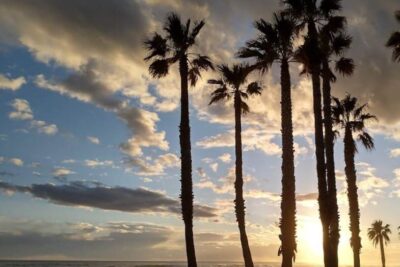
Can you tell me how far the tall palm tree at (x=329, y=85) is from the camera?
24.8 metres

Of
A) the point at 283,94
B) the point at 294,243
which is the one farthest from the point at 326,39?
the point at 294,243

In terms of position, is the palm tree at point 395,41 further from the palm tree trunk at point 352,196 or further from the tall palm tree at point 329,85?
the palm tree trunk at point 352,196

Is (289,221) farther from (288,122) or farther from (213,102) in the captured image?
(213,102)

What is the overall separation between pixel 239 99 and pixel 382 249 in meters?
60.6

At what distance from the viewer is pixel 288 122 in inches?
1021

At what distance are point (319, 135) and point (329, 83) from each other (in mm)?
3760

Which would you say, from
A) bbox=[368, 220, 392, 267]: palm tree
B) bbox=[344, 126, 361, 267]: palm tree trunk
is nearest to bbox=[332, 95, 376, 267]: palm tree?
bbox=[344, 126, 361, 267]: palm tree trunk

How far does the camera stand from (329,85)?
27.1 metres

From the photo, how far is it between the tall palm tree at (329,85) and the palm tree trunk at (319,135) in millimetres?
355

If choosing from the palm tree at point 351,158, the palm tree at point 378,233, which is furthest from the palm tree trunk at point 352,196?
the palm tree at point 378,233

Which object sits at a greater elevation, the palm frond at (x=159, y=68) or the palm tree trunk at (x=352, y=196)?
the palm frond at (x=159, y=68)

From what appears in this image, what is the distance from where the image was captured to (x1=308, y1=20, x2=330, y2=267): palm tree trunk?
2366cm

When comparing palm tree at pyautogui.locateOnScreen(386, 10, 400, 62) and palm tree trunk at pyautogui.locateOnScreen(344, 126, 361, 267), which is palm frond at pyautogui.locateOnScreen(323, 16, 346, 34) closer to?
palm tree at pyautogui.locateOnScreen(386, 10, 400, 62)

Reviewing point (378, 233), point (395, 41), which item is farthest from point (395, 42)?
point (378, 233)
